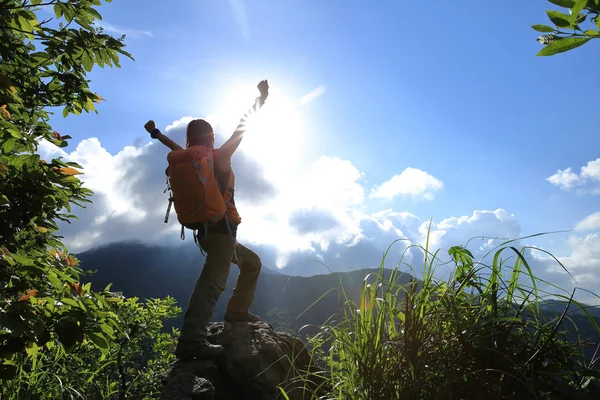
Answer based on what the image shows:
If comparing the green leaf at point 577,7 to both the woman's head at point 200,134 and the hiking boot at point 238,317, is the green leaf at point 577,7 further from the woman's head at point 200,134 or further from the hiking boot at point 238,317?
the hiking boot at point 238,317

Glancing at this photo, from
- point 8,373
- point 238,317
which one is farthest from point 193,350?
point 8,373

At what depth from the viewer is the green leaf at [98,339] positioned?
2312 mm

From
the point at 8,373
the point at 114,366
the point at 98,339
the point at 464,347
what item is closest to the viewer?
the point at 464,347

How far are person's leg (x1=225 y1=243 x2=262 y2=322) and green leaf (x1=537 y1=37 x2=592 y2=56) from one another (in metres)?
4.40

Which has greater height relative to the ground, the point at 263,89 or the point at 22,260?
the point at 263,89

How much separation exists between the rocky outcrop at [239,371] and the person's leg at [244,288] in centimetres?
18

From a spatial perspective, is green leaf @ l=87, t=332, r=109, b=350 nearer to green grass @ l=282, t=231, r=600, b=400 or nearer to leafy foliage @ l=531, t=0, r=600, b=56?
green grass @ l=282, t=231, r=600, b=400

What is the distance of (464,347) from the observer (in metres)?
1.43

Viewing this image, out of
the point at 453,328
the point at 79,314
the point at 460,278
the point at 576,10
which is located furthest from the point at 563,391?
the point at 79,314

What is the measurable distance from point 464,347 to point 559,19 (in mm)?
1183

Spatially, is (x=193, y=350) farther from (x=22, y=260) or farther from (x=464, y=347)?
(x=464, y=347)

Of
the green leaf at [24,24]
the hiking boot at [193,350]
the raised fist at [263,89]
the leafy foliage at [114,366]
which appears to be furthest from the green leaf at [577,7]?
the hiking boot at [193,350]

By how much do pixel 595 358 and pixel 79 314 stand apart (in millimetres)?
2619

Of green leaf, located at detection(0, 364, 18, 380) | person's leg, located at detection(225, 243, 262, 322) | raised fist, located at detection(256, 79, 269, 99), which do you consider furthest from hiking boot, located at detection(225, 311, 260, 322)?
green leaf, located at detection(0, 364, 18, 380)
